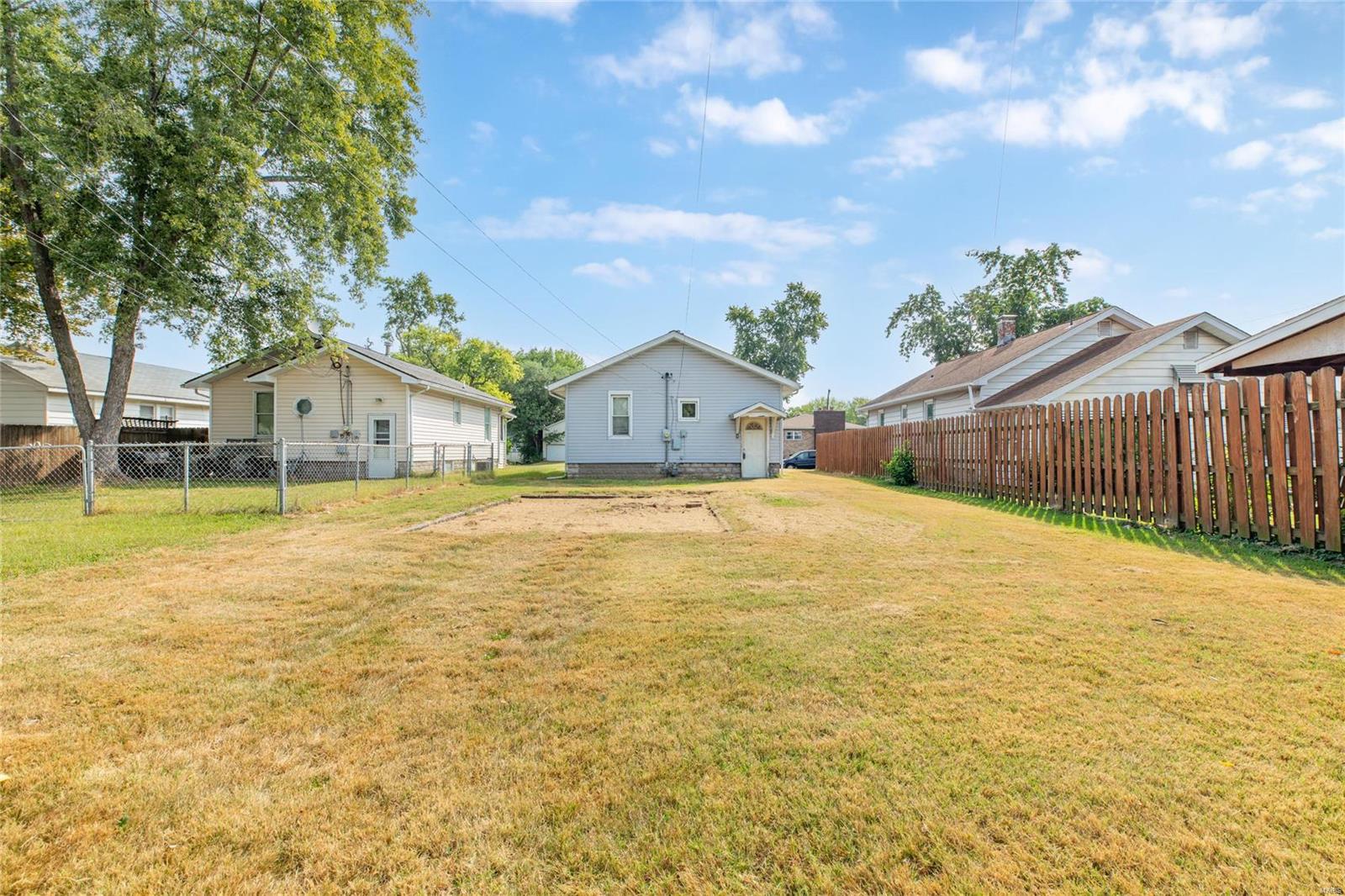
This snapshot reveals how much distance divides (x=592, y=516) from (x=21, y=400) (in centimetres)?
2744

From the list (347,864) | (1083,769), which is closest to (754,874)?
(347,864)

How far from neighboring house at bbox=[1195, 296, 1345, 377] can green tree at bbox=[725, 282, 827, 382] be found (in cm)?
3799

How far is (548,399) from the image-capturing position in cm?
3784

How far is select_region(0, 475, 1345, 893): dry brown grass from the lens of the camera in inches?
65.9

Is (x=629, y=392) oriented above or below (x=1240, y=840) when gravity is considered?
above

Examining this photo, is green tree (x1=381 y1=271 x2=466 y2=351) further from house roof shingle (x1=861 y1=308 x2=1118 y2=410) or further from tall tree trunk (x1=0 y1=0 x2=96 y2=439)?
house roof shingle (x1=861 y1=308 x2=1118 y2=410)

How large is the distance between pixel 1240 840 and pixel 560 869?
210 centimetres

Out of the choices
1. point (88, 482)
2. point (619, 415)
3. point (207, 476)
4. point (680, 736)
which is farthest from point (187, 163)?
point (680, 736)

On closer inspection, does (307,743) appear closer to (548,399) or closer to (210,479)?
(210,479)

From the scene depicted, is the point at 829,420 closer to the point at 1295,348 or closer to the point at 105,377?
the point at 1295,348

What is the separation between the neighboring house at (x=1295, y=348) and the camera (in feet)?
22.3

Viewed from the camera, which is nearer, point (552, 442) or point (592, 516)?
point (592, 516)

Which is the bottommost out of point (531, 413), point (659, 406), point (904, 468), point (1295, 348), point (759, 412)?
point (904, 468)

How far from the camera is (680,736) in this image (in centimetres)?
235
